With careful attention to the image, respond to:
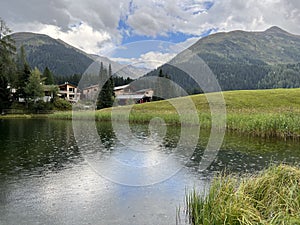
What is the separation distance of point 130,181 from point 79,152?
6303 mm

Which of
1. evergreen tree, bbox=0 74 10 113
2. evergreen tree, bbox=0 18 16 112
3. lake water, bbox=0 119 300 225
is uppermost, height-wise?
evergreen tree, bbox=0 18 16 112

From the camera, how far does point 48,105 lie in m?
60.9

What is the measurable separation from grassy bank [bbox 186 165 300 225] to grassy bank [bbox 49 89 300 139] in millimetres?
14892

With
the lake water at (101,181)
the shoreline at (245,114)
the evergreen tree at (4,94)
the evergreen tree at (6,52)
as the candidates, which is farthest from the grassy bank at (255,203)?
the evergreen tree at (4,94)

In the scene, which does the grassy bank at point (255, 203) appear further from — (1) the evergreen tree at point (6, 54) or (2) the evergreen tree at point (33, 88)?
(2) the evergreen tree at point (33, 88)

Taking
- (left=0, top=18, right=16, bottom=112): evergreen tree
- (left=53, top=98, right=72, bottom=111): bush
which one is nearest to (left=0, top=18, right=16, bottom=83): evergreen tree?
(left=0, top=18, right=16, bottom=112): evergreen tree

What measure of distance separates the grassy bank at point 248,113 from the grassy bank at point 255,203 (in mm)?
14892

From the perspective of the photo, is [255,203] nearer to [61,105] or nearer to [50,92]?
[61,105]

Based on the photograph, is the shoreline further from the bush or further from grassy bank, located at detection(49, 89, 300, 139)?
the bush

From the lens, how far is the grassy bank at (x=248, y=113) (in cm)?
2080

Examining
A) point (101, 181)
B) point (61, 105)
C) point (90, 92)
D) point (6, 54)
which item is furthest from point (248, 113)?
point (61, 105)

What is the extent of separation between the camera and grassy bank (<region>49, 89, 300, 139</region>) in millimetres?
20797

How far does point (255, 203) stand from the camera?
594 cm

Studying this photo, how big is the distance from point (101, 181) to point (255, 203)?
547 centimetres
